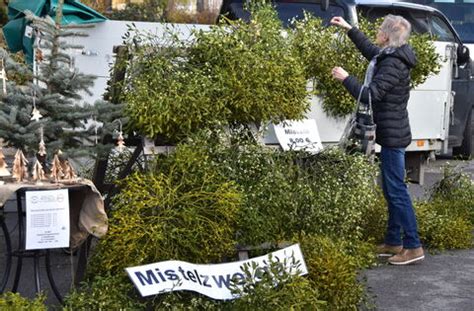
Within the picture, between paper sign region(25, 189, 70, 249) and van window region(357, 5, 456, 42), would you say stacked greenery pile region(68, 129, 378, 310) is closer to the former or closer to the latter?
paper sign region(25, 189, 70, 249)

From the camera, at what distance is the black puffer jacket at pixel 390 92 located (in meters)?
6.78

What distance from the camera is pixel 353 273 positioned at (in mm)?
5664

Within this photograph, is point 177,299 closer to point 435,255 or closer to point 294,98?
point 294,98

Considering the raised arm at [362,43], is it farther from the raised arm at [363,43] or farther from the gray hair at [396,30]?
the gray hair at [396,30]

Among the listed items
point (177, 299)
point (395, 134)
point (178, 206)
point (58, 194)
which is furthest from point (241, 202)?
point (395, 134)

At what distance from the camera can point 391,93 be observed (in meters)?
6.89

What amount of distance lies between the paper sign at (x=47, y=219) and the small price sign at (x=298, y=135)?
6.26 feet

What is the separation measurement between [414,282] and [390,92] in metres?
1.38

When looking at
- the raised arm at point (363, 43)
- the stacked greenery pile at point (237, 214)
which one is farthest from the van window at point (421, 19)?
the stacked greenery pile at point (237, 214)

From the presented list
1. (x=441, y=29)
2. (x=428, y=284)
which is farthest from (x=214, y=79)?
(x=441, y=29)

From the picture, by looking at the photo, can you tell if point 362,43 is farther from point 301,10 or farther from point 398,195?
point 301,10

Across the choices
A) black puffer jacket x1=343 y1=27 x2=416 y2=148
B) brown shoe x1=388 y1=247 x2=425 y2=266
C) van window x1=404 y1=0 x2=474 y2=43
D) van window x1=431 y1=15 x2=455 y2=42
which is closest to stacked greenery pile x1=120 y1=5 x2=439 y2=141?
black puffer jacket x1=343 y1=27 x2=416 y2=148

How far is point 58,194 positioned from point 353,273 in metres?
1.83

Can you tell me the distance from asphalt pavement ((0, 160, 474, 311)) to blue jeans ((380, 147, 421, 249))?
0.29 m
